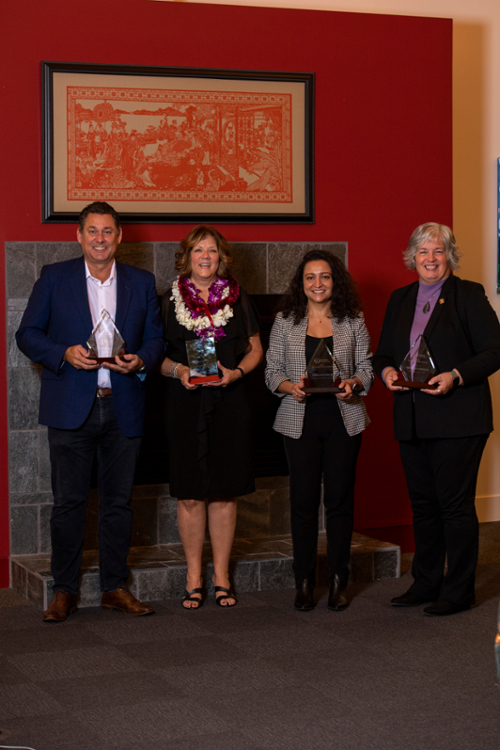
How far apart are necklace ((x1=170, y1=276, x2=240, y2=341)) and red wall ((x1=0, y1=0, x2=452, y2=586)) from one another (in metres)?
0.78

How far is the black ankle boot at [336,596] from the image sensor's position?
376 cm

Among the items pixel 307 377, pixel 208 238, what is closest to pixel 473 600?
pixel 307 377

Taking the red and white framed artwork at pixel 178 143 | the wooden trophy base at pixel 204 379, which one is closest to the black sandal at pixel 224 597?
the wooden trophy base at pixel 204 379

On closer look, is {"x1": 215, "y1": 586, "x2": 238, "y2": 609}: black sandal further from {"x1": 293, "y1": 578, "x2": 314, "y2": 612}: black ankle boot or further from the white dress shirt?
the white dress shirt

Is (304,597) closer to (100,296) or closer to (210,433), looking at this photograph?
(210,433)

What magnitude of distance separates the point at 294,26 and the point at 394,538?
2884mm

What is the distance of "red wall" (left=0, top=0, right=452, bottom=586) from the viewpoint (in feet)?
14.0

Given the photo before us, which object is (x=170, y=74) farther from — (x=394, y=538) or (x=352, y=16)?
(x=394, y=538)

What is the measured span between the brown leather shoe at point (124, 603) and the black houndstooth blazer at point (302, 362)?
38.0 inches

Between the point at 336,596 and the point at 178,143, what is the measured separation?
2.40 metres

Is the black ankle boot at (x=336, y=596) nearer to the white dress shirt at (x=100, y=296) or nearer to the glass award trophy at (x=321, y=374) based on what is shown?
the glass award trophy at (x=321, y=374)

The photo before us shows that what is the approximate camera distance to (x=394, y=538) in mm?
4953

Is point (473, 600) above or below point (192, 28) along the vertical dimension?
below

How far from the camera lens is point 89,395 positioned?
11.9 ft
